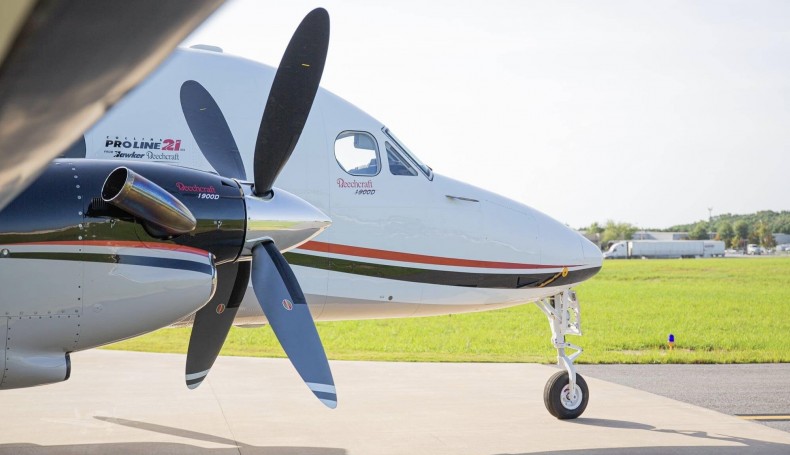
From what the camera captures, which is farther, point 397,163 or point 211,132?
point 397,163

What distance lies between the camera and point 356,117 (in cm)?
975

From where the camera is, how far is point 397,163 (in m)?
9.89

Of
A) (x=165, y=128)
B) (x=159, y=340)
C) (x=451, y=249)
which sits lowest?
(x=159, y=340)

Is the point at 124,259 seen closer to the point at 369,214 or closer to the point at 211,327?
the point at 211,327

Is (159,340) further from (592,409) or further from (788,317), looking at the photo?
(788,317)

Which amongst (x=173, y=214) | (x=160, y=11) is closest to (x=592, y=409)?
(x=173, y=214)

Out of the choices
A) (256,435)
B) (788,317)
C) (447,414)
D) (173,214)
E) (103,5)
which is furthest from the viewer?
(788,317)

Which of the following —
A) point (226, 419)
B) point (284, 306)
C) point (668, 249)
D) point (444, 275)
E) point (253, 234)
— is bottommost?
point (226, 419)

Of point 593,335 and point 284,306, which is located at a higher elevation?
point 284,306

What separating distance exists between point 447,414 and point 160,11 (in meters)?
10.4

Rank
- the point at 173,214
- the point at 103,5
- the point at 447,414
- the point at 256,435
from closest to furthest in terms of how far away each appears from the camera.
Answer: the point at 103,5 < the point at 173,214 < the point at 256,435 < the point at 447,414

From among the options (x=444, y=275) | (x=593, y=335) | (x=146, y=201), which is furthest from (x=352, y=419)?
(x=593, y=335)

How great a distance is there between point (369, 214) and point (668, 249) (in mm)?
130834

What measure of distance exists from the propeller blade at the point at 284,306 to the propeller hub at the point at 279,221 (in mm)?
99
